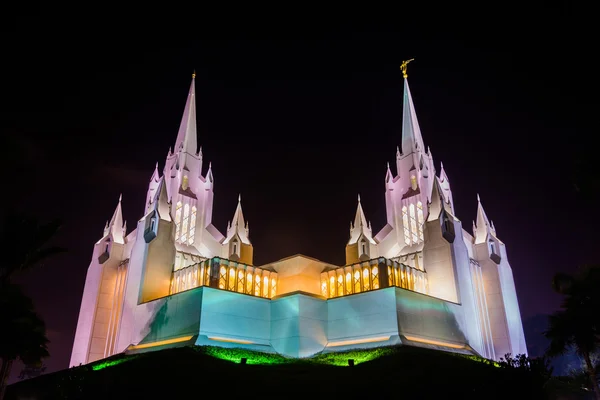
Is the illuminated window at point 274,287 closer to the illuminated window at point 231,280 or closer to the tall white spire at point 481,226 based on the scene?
the illuminated window at point 231,280

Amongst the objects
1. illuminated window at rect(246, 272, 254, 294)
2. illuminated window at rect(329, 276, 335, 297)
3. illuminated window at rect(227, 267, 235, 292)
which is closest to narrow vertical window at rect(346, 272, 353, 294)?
illuminated window at rect(329, 276, 335, 297)

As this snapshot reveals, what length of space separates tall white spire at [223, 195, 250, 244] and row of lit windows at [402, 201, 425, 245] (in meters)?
13.2

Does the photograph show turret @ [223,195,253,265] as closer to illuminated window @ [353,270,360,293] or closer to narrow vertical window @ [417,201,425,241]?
illuminated window @ [353,270,360,293]

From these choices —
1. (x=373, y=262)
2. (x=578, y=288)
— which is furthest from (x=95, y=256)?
(x=578, y=288)

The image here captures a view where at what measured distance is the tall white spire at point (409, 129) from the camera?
42594mm

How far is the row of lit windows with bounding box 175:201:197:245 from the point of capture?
37.5 m

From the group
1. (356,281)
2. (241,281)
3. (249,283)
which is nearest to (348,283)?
(356,281)

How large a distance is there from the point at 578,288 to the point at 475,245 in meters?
18.0

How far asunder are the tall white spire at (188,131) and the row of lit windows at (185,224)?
5799 millimetres

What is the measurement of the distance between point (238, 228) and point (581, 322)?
26.4 metres

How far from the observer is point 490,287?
3494 centimetres

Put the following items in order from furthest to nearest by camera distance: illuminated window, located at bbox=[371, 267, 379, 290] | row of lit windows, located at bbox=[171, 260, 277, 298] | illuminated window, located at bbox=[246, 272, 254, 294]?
illuminated window, located at bbox=[246, 272, 254, 294], illuminated window, located at bbox=[371, 267, 379, 290], row of lit windows, located at bbox=[171, 260, 277, 298]

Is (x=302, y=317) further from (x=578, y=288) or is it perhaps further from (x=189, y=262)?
(x=578, y=288)

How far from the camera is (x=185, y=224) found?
38.1 metres
